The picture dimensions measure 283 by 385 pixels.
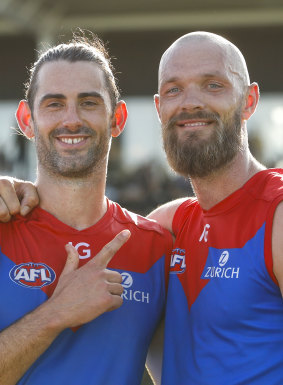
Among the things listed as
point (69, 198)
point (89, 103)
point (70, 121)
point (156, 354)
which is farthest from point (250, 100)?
point (156, 354)

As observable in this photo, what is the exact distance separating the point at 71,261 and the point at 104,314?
0.30 metres

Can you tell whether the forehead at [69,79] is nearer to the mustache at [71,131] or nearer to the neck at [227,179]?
the mustache at [71,131]

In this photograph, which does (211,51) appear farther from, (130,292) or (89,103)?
(130,292)

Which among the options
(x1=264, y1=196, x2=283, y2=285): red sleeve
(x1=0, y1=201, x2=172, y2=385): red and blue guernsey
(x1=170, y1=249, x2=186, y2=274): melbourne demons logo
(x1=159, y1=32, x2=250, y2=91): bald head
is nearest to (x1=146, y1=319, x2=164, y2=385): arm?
(x1=0, y1=201, x2=172, y2=385): red and blue guernsey

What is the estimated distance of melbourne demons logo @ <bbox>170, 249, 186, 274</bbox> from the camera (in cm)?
299

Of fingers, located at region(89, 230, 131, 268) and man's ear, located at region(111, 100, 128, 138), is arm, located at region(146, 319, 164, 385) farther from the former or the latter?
man's ear, located at region(111, 100, 128, 138)

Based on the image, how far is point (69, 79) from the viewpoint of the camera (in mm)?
3008

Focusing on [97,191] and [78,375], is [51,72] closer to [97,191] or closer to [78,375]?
[97,191]

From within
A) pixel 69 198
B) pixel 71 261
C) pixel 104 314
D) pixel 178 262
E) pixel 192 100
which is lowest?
pixel 104 314

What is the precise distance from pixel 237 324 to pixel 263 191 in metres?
0.58

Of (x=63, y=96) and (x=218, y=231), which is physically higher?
(x=63, y=96)

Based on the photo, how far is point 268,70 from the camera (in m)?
12.4

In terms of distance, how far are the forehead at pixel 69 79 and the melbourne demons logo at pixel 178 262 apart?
0.82m

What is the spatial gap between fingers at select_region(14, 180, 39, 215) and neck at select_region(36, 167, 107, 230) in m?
0.04
